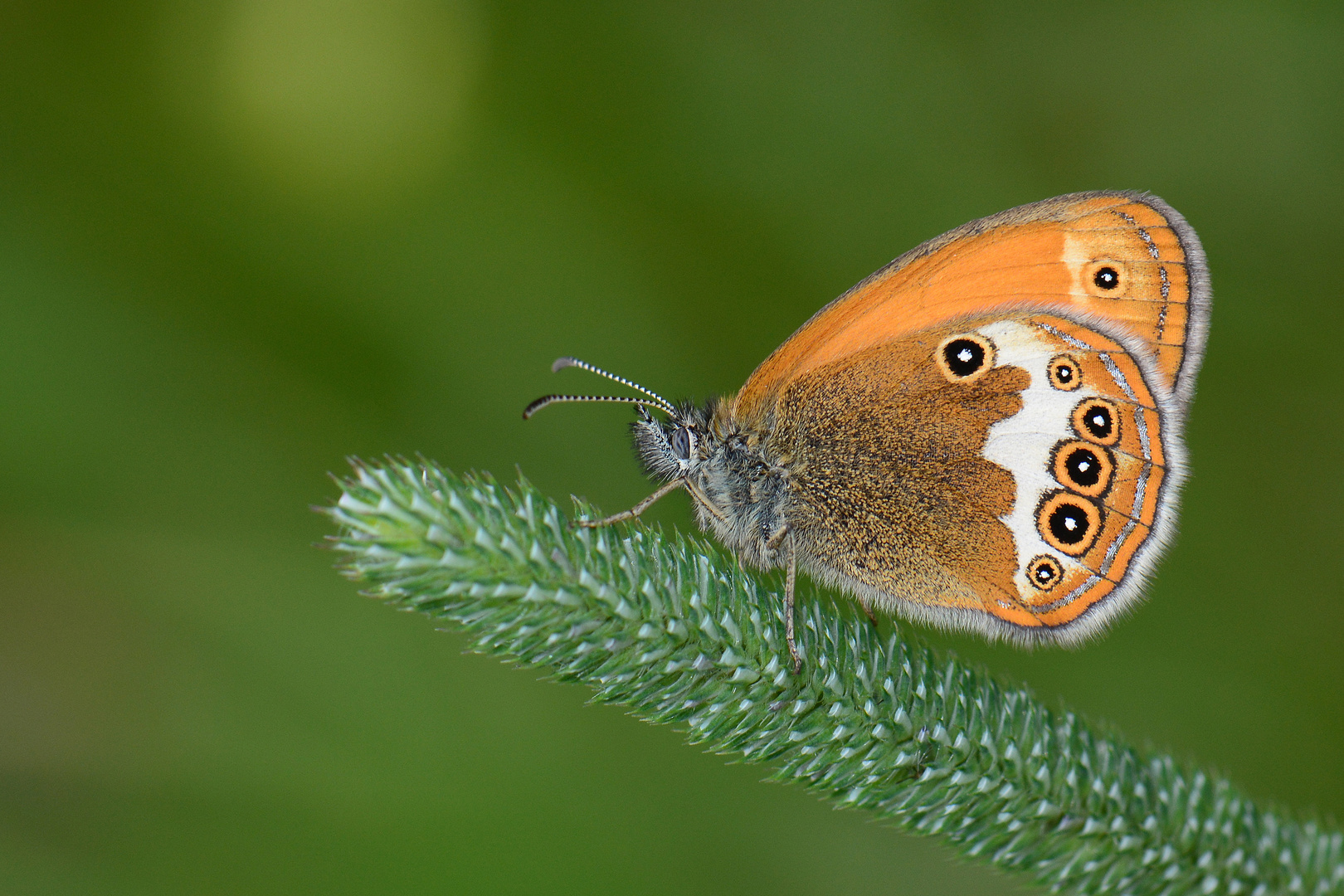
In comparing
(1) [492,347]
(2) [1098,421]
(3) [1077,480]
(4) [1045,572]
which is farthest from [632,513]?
(1) [492,347]

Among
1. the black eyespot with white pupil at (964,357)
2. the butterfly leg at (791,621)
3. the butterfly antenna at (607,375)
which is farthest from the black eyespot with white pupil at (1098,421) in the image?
the butterfly antenna at (607,375)

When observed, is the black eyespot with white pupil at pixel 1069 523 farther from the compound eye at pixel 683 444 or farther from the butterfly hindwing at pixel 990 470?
the compound eye at pixel 683 444

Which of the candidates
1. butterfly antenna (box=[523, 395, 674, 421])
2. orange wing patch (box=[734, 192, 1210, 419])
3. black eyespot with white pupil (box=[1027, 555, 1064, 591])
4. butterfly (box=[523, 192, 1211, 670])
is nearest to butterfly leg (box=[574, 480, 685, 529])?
butterfly (box=[523, 192, 1211, 670])

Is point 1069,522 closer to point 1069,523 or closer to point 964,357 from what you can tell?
point 1069,523

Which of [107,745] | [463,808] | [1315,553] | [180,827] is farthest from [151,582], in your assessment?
[1315,553]

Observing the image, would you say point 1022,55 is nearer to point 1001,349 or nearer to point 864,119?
point 864,119
